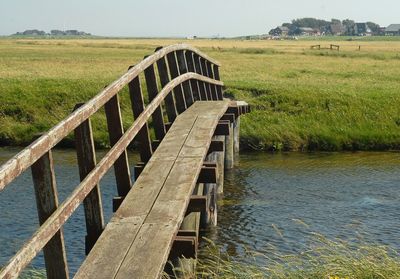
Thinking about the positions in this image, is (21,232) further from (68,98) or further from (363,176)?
(68,98)

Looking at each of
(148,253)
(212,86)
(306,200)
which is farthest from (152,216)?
(212,86)

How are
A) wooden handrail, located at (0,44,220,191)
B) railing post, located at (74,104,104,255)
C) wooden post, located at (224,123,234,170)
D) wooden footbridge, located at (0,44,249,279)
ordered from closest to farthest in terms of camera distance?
wooden handrail, located at (0,44,220,191), wooden footbridge, located at (0,44,249,279), railing post, located at (74,104,104,255), wooden post, located at (224,123,234,170)

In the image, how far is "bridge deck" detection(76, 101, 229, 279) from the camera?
5.67m

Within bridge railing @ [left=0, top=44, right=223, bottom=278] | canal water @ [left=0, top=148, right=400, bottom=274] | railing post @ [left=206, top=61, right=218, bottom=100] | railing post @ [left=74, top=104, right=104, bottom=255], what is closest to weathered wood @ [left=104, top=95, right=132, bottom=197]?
bridge railing @ [left=0, top=44, right=223, bottom=278]

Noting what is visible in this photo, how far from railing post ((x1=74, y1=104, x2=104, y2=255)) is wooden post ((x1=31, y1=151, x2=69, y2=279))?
1.14 metres

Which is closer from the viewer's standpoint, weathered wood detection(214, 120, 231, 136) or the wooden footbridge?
the wooden footbridge

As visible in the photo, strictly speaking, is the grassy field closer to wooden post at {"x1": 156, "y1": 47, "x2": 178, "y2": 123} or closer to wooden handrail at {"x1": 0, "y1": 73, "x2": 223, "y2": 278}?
wooden post at {"x1": 156, "y1": 47, "x2": 178, "y2": 123}

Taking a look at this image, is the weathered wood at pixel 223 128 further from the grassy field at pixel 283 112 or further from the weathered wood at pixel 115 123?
the grassy field at pixel 283 112

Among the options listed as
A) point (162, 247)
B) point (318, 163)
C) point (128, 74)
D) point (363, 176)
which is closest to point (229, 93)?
point (318, 163)

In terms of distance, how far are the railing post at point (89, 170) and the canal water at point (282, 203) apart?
3.87 m

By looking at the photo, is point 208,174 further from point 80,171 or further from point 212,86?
point 212,86

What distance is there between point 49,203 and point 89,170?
1.37m

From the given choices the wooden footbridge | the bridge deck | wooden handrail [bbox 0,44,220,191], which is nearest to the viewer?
wooden handrail [bbox 0,44,220,191]

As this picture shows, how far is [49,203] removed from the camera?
4922 millimetres
